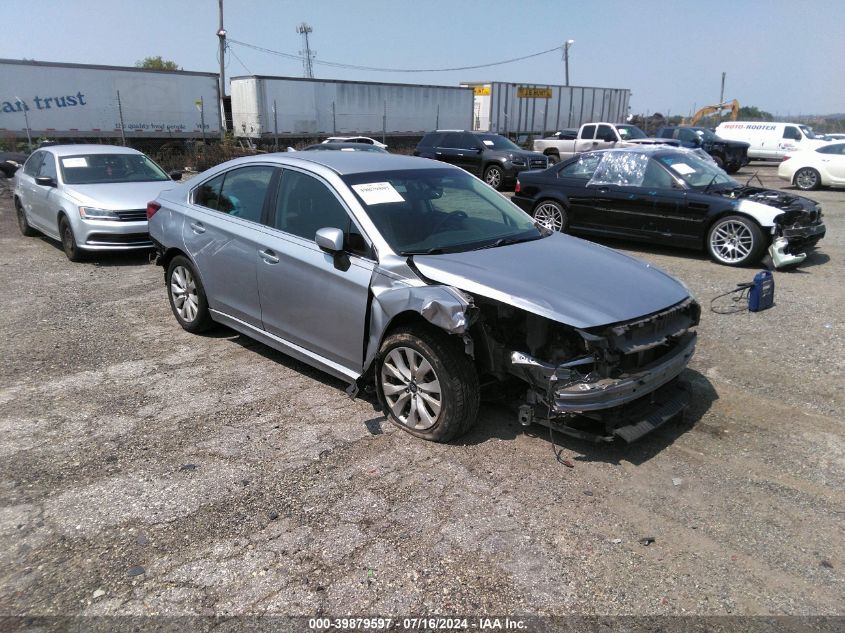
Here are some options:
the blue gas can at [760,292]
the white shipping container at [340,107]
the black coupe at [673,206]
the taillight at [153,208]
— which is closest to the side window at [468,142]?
the black coupe at [673,206]

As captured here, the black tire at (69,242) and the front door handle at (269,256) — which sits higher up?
the front door handle at (269,256)

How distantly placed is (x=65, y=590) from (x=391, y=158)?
3782 mm

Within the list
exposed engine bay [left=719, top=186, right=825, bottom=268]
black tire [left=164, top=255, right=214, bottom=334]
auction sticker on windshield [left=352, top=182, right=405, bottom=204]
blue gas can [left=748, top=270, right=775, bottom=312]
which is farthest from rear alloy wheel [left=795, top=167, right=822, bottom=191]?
black tire [left=164, top=255, right=214, bottom=334]

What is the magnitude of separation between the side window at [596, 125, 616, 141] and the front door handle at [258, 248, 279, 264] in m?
21.4

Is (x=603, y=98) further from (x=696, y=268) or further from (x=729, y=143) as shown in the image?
(x=696, y=268)

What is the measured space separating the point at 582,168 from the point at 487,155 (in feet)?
29.2

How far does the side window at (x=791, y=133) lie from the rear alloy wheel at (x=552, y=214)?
73.3 feet

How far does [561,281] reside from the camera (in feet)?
13.2

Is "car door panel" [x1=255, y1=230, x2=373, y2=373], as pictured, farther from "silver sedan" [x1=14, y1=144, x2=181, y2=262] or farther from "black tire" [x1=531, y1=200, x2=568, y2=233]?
"black tire" [x1=531, y1=200, x2=568, y2=233]

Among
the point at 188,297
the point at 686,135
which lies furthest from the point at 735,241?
the point at 686,135

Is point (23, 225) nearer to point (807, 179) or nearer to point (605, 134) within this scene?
point (605, 134)

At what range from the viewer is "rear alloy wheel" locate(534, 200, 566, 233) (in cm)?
1072

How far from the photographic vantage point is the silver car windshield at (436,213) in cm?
443

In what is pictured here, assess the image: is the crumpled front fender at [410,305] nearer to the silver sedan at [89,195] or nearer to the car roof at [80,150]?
the silver sedan at [89,195]
